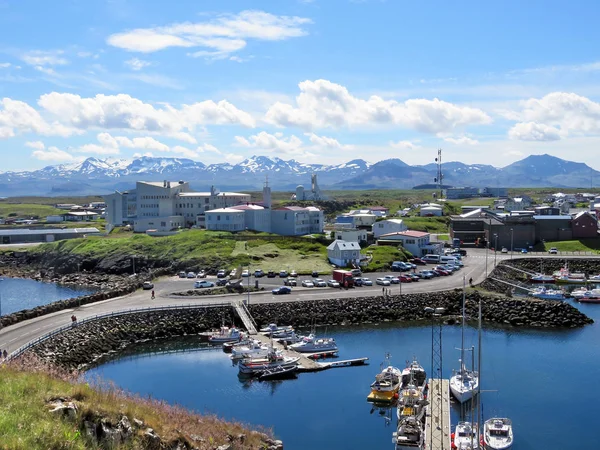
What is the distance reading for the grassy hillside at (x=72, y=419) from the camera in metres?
14.3

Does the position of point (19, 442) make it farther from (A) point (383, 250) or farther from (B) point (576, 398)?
(A) point (383, 250)

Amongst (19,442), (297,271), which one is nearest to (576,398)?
(19,442)

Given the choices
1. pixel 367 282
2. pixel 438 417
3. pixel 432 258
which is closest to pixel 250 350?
pixel 438 417

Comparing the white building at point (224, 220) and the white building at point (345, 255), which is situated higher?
the white building at point (224, 220)

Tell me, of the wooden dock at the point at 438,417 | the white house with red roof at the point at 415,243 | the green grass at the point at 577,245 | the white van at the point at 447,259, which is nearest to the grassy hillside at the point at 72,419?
the wooden dock at the point at 438,417

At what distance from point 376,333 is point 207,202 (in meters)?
46.7

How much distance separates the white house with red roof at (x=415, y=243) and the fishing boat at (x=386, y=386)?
34.3 meters

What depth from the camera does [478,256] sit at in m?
66.8

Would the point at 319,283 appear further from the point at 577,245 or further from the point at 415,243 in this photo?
the point at 577,245

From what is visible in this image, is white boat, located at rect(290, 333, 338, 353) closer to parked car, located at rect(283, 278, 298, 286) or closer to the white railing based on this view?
the white railing

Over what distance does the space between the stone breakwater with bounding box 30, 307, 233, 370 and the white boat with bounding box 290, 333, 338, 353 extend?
255 inches

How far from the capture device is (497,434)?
2498 cm

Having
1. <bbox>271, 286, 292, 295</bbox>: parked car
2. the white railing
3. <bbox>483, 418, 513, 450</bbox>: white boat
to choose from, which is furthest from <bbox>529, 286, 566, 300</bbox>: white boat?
<bbox>483, 418, 513, 450</bbox>: white boat

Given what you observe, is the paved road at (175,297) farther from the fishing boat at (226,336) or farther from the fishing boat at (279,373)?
the fishing boat at (279,373)
